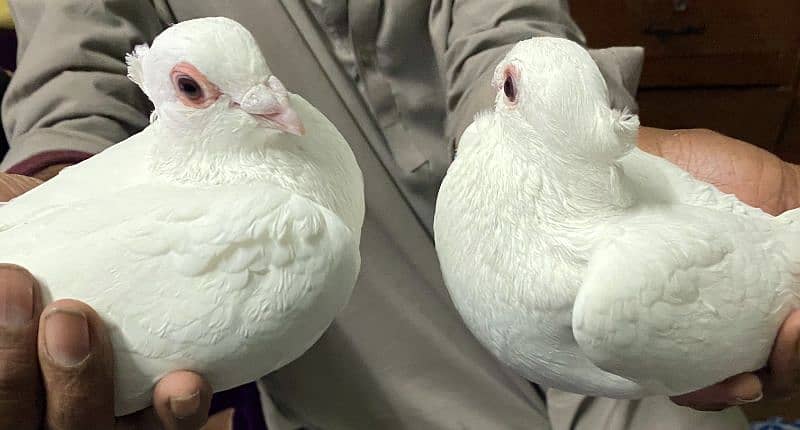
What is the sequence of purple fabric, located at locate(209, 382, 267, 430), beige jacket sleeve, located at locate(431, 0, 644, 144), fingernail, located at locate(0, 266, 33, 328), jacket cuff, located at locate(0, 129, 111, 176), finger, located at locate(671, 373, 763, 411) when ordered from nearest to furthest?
fingernail, located at locate(0, 266, 33, 328) → finger, located at locate(671, 373, 763, 411) → jacket cuff, located at locate(0, 129, 111, 176) → beige jacket sleeve, located at locate(431, 0, 644, 144) → purple fabric, located at locate(209, 382, 267, 430)

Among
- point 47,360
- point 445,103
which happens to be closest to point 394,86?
point 445,103

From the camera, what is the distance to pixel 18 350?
0.50 m

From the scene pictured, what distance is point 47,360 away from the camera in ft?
1.65

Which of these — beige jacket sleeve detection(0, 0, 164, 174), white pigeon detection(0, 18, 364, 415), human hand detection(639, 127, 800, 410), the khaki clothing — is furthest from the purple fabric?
human hand detection(639, 127, 800, 410)

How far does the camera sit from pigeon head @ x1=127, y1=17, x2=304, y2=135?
1.66 feet

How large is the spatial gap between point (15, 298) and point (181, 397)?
4.7 inches

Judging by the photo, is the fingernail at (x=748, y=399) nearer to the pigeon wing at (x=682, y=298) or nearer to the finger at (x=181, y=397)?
the pigeon wing at (x=682, y=298)

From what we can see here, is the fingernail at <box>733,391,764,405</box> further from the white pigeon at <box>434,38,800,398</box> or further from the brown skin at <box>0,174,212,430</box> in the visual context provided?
the brown skin at <box>0,174,212,430</box>

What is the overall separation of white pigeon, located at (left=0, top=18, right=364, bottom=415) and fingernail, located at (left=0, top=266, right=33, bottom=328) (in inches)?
0.6

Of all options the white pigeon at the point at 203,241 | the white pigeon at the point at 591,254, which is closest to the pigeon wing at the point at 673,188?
the white pigeon at the point at 591,254

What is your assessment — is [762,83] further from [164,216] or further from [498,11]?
[164,216]

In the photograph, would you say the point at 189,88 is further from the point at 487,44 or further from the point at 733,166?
the point at 733,166

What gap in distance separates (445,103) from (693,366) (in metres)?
0.53

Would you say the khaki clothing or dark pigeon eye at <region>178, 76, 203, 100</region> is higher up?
dark pigeon eye at <region>178, 76, 203, 100</region>
